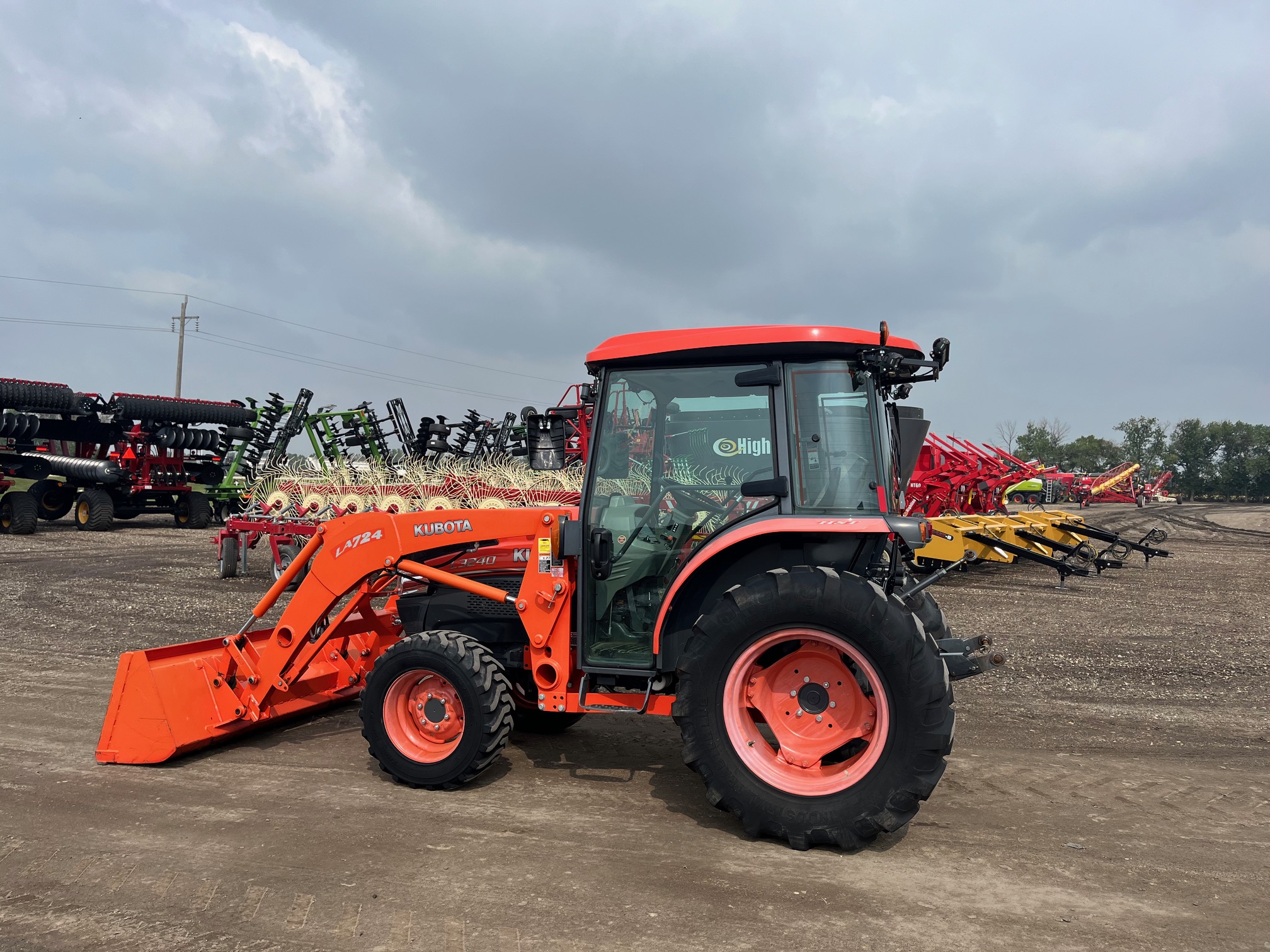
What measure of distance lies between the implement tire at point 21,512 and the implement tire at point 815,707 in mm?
21261

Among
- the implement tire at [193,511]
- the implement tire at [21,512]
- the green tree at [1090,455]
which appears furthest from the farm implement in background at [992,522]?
the green tree at [1090,455]

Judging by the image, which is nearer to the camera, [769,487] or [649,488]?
[769,487]

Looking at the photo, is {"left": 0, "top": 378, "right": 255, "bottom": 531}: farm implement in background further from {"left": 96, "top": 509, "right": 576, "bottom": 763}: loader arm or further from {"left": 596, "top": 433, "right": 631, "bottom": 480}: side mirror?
{"left": 596, "top": 433, "right": 631, "bottom": 480}: side mirror

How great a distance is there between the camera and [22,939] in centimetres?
280

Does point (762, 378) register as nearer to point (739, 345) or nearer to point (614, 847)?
point (739, 345)

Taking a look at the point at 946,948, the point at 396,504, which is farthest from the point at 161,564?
the point at 946,948

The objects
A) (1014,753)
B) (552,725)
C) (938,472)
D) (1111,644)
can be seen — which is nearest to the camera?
(1014,753)

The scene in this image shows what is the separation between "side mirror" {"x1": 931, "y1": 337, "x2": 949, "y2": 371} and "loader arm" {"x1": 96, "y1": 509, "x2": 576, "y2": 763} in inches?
74.5

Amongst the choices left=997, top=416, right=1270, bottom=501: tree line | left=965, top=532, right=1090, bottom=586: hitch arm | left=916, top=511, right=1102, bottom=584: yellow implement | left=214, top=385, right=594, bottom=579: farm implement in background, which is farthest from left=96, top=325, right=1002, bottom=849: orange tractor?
left=997, top=416, right=1270, bottom=501: tree line

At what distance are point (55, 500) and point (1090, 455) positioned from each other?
3310 inches

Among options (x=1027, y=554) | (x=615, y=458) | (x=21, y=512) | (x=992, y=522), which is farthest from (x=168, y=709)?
(x=21, y=512)

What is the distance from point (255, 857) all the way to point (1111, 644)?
7.95 metres

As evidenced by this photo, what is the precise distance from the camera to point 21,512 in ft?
65.1

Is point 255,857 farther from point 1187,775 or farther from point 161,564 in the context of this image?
point 161,564
